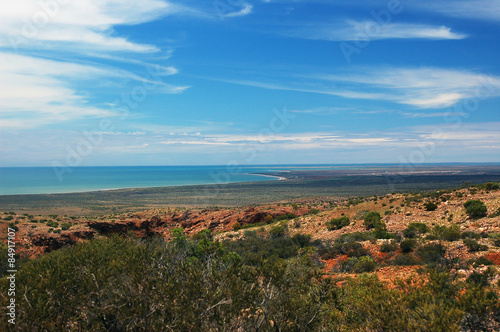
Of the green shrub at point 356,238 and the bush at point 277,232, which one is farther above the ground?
the green shrub at point 356,238

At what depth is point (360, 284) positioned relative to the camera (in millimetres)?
11219

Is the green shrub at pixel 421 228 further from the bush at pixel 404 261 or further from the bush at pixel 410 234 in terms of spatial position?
the bush at pixel 404 261

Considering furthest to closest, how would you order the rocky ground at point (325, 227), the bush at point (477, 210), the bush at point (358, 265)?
the bush at point (477, 210) → the rocky ground at point (325, 227) → the bush at point (358, 265)

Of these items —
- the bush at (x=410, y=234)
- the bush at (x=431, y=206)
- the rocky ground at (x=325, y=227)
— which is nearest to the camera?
the rocky ground at (x=325, y=227)

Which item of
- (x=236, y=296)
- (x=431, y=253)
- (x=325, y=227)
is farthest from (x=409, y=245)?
(x=236, y=296)

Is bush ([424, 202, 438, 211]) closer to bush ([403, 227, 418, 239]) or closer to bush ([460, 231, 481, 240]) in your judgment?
bush ([403, 227, 418, 239])

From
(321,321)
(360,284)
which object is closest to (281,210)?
(360,284)

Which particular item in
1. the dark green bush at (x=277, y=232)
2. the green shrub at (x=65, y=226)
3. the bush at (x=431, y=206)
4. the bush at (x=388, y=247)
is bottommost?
the dark green bush at (x=277, y=232)

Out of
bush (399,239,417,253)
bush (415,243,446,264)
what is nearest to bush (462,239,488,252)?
bush (415,243,446,264)

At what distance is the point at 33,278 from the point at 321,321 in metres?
7.68

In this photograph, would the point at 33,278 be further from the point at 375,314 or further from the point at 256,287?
the point at 375,314

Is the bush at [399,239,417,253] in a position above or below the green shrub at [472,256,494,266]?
below

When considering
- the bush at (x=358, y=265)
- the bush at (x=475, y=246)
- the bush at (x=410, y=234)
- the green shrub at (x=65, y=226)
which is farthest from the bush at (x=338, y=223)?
the green shrub at (x=65, y=226)

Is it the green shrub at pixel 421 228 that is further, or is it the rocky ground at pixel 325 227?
the green shrub at pixel 421 228
